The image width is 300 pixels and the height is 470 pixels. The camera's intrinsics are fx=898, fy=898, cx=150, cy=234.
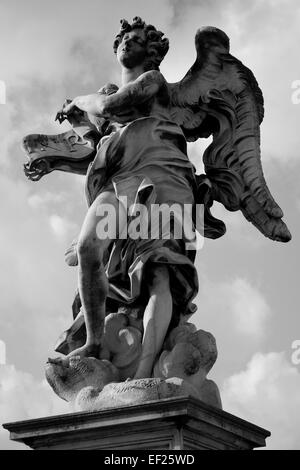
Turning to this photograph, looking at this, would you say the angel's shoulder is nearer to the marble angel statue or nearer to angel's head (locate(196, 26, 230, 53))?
the marble angel statue

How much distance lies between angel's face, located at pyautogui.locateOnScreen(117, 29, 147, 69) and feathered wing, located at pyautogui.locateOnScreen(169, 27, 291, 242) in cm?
40

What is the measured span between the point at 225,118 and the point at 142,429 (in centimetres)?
331

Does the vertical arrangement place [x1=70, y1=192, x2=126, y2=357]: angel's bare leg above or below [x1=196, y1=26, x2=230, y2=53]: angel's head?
below

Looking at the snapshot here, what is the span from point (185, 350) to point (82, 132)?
254cm

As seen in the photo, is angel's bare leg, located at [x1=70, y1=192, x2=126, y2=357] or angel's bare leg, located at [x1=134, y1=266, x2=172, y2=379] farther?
angel's bare leg, located at [x1=70, y1=192, x2=126, y2=357]

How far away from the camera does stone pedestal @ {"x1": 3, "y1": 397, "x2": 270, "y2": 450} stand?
19.3ft

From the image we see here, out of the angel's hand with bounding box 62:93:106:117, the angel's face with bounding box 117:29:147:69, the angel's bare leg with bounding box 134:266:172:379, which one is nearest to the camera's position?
the angel's bare leg with bounding box 134:266:172:379

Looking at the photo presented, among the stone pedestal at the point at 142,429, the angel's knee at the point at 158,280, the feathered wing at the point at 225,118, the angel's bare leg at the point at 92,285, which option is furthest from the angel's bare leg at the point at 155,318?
the feathered wing at the point at 225,118

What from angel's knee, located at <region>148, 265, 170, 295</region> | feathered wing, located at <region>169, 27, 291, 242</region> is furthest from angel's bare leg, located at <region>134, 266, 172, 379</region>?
feathered wing, located at <region>169, 27, 291, 242</region>

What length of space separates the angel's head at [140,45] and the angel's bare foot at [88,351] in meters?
2.59

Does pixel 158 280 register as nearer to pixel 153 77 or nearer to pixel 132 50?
pixel 153 77

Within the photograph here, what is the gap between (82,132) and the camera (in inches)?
326

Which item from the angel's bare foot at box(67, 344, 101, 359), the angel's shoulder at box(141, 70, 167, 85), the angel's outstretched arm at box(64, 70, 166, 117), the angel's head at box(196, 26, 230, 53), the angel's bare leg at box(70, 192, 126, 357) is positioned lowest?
the angel's bare foot at box(67, 344, 101, 359)
